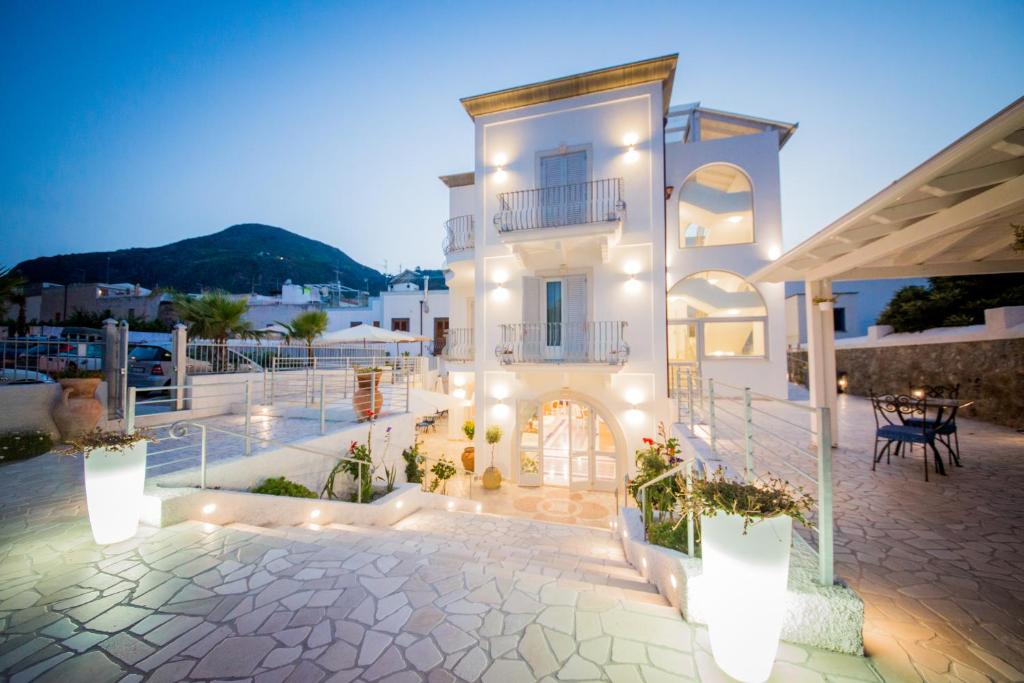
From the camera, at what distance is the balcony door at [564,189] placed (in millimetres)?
9312

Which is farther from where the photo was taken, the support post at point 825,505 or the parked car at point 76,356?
the parked car at point 76,356

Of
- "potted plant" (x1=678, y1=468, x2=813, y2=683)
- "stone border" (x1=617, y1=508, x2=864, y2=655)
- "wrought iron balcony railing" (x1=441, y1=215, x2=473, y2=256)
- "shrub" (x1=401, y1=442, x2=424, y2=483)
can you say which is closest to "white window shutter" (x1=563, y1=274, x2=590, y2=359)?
"wrought iron balcony railing" (x1=441, y1=215, x2=473, y2=256)

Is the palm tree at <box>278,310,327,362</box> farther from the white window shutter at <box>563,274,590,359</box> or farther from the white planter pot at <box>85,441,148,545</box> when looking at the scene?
the white planter pot at <box>85,441,148,545</box>

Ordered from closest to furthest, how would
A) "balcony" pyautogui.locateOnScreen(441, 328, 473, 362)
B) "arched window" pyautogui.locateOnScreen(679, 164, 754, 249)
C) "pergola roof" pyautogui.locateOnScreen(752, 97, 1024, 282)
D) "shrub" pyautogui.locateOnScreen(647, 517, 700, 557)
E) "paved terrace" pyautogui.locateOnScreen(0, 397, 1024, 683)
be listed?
"paved terrace" pyautogui.locateOnScreen(0, 397, 1024, 683) → "pergola roof" pyautogui.locateOnScreen(752, 97, 1024, 282) → "shrub" pyautogui.locateOnScreen(647, 517, 700, 557) → "arched window" pyautogui.locateOnScreen(679, 164, 754, 249) → "balcony" pyautogui.locateOnScreen(441, 328, 473, 362)

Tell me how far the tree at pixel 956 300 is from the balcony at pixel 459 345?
45.1 feet

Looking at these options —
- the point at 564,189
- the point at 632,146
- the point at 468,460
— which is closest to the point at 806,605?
the point at 468,460

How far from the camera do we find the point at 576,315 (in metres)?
9.57

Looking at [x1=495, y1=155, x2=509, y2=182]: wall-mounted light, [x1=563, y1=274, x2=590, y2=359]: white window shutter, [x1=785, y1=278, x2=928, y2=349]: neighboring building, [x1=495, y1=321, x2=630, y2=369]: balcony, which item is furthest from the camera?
[x1=785, y1=278, x2=928, y2=349]: neighboring building

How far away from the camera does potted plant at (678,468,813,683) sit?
6.18 ft

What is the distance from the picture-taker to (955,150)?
2957 millimetres

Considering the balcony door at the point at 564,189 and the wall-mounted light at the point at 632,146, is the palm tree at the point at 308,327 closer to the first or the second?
the balcony door at the point at 564,189

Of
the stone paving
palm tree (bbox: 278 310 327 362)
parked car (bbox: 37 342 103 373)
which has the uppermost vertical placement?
palm tree (bbox: 278 310 327 362)

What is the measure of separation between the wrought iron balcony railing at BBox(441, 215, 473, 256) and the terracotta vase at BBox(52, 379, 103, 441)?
819cm

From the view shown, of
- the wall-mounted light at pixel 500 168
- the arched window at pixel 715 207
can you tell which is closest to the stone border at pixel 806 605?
the arched window at pixel 715 207
